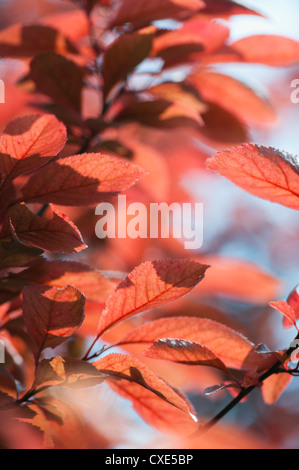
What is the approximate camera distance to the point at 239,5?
123cm

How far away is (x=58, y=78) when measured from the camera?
1.08 m

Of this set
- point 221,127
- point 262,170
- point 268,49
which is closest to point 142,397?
point 262,170

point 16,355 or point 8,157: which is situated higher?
point 8,157

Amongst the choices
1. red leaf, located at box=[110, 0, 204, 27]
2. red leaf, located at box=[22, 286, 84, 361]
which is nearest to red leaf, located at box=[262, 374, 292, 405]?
red leaf, located at box=[22, 286, 84, 361]

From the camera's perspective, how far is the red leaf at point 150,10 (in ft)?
3.76

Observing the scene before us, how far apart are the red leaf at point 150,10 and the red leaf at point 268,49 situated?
Result: 176 millimetres

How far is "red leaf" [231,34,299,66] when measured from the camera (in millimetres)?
1291

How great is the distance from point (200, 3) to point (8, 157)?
24.8 inches

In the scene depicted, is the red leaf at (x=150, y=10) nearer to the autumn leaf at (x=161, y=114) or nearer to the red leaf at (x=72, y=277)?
the autumn leaf at (x=161, y=114)

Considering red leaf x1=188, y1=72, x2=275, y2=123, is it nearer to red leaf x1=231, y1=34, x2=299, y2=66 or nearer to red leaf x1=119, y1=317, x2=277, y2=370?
red leaf x1=231, y1=34, x2=299, y2=66

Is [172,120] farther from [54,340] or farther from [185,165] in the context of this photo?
[185,165]

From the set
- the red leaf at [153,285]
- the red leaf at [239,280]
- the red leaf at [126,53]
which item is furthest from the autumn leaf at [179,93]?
the red leaf at [153,285]

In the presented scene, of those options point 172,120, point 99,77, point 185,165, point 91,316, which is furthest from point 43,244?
point 185,165

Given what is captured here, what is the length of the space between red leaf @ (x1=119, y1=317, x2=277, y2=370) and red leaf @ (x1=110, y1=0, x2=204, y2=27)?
0.70m
